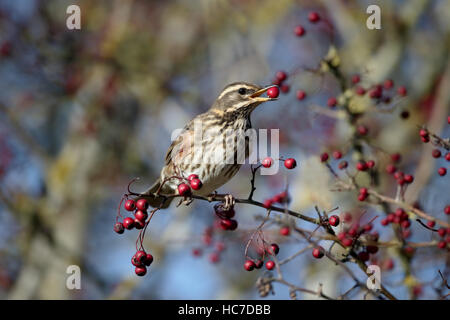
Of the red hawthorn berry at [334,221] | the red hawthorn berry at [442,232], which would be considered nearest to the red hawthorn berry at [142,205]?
the red hawthorn berry at [334,221]

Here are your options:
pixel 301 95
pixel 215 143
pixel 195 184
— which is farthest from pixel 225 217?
pixel 301 95

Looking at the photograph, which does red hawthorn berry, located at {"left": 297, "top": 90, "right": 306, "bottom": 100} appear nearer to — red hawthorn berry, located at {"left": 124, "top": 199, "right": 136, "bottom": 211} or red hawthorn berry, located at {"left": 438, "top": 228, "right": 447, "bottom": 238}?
red hawthorn berry, located at {"left": 438, "top": 228, "right": 447, "bottom": 238}

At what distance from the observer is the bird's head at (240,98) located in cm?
458

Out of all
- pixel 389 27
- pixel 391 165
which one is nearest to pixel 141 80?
pixel 389 27

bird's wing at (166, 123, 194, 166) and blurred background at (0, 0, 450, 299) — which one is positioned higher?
blurred background at (0, 0, 450, 299)

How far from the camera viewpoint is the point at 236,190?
810 cm

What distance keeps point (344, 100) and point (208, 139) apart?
1153mm

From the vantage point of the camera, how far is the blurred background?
22.3 feet

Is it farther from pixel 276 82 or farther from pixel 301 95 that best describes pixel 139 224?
pixel 301 95

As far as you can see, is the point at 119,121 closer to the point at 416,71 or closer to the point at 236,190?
the point at 236,190

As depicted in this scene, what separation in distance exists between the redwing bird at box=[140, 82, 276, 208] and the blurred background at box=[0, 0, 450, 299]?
5.37 ft

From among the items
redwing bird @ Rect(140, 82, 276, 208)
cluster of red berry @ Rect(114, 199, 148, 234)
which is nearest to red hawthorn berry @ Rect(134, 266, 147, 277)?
cluster of red berry @ Rect(114, 199, 148, 234)

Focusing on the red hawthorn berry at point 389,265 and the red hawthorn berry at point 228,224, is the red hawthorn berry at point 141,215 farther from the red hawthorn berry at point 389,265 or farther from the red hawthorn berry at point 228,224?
the red hawthorn berry at point 389,265

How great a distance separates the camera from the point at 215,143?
443cm
